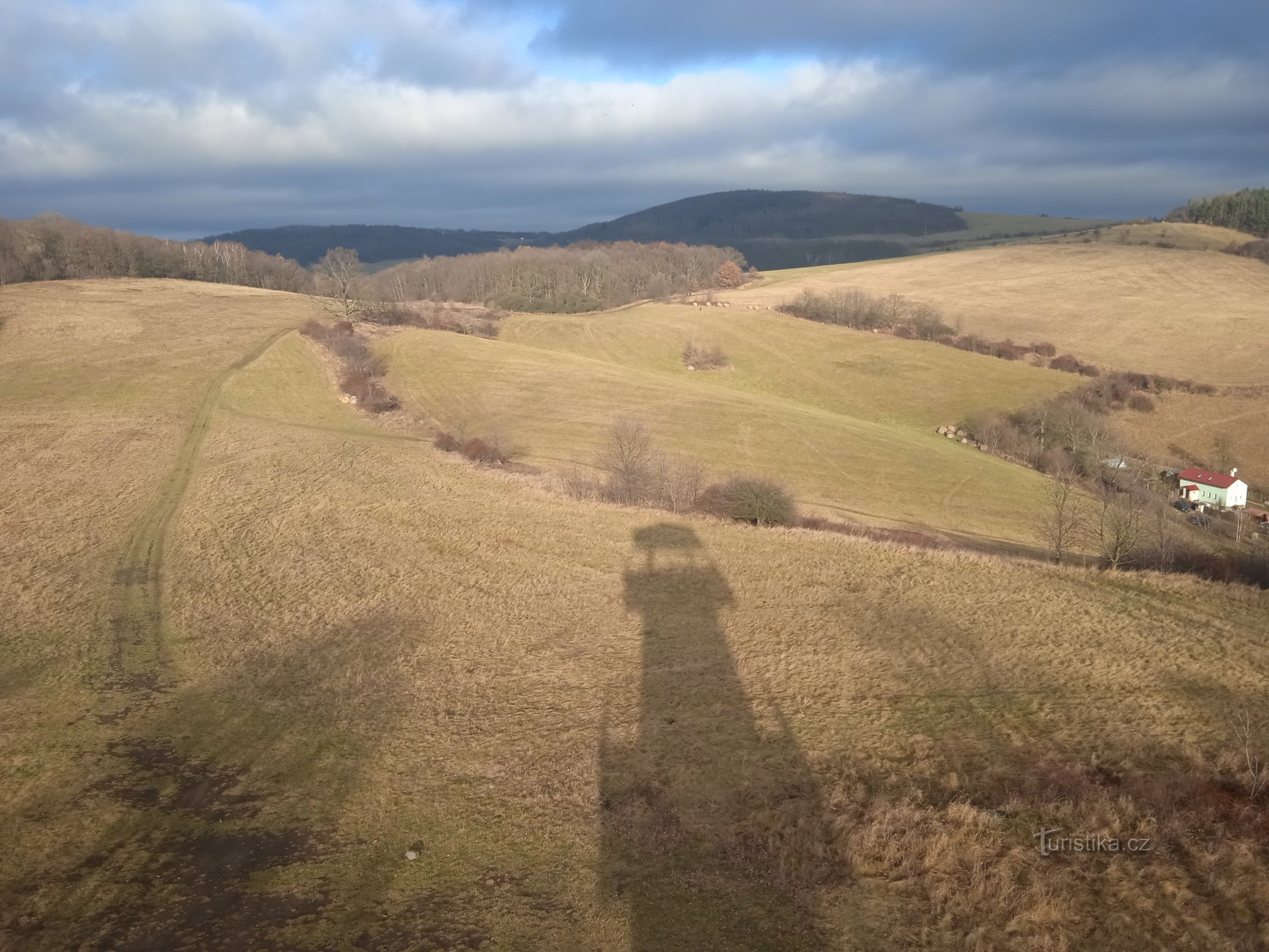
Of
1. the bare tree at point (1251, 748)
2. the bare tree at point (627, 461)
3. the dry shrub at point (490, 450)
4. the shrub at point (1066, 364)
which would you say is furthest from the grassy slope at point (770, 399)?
the bare tree at point (1251, 748)

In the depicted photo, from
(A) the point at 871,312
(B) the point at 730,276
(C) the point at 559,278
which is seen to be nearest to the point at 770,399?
(A) the point at 871,312

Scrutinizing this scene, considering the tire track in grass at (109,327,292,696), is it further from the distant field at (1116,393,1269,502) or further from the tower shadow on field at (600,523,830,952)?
the distant field at (1116,393,1269,502)

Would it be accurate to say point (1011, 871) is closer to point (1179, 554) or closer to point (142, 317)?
point (1179, 554)

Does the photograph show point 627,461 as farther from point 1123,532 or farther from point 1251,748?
point 1251,748

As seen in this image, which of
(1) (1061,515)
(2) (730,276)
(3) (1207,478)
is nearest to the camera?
(1) (1061,515)

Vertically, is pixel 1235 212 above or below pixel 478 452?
above

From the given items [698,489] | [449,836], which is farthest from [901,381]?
[449,836]
